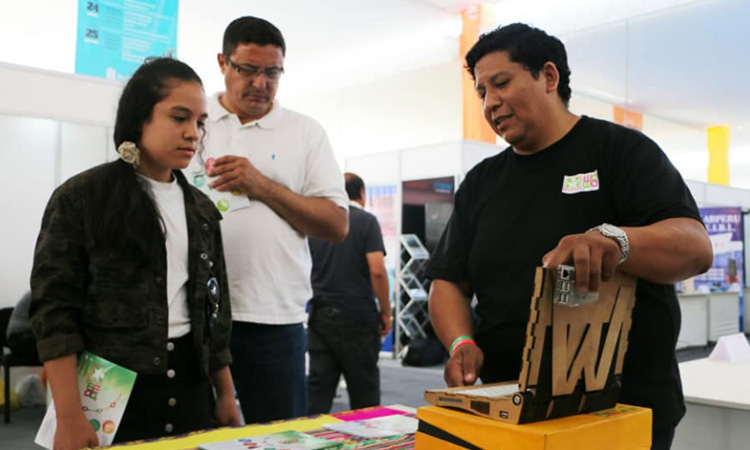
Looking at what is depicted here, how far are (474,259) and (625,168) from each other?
12.5 inches

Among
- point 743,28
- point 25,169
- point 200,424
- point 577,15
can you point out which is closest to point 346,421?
point 200,424

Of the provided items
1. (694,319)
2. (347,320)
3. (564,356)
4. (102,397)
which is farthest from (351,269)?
(694,319)

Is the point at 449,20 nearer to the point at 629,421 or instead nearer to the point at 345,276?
the point at 345,276

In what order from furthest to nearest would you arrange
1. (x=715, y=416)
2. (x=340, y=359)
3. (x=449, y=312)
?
(x=340, y=359)
(x=715, y=416)
(x=449, y=312)

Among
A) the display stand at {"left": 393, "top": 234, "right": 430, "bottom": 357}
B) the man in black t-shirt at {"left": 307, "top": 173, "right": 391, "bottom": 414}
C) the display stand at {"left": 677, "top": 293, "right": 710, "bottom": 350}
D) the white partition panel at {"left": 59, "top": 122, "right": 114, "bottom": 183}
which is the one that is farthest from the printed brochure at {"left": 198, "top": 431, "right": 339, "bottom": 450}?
the display stand at {"left": 677, "top": 293, "right": 710, "bottom": 350}

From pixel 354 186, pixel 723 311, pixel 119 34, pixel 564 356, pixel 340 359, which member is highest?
pixel 119 34

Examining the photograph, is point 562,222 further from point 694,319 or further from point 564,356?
point 694,319

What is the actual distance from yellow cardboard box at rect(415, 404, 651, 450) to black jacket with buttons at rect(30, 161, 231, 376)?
64 centimetres

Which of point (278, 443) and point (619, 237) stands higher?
point (619, 237)

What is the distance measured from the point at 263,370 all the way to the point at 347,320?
Answer: 1.88m

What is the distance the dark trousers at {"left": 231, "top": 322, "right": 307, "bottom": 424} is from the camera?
5.41ft

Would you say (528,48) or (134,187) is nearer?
(528,48)

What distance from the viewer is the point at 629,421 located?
2.95 feet

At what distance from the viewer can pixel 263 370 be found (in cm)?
165
